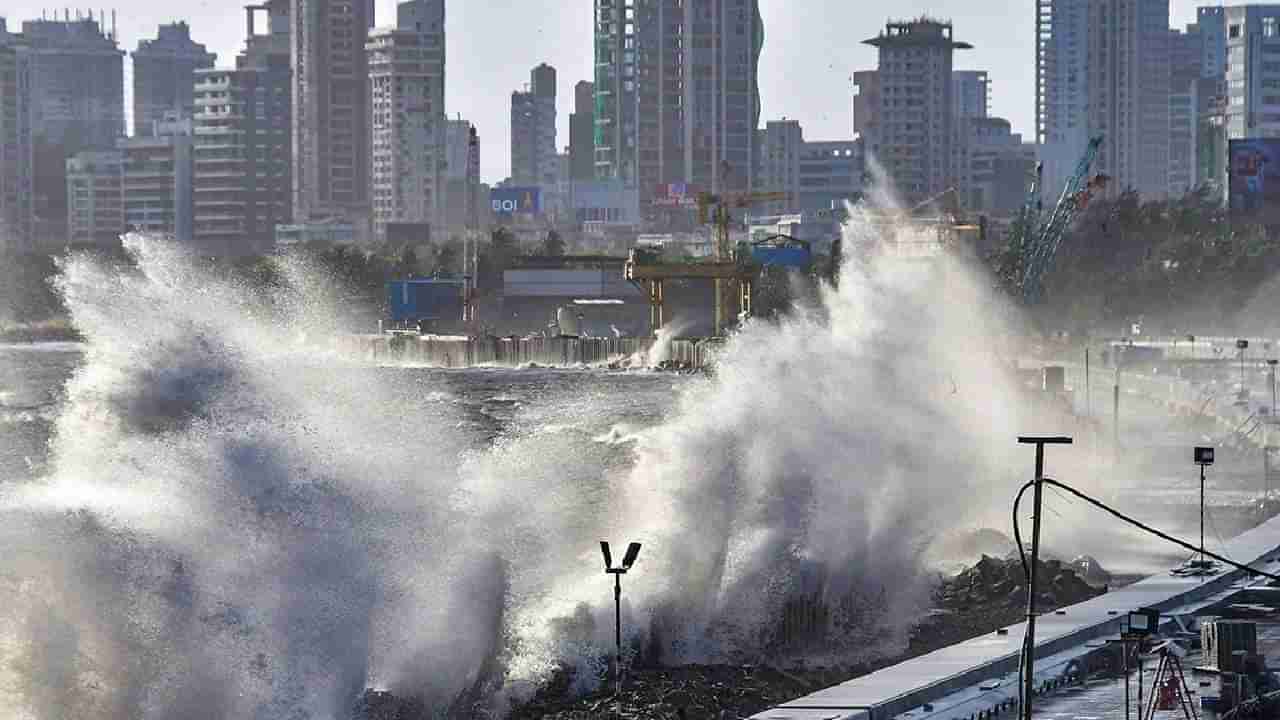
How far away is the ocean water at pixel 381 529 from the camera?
4106cm

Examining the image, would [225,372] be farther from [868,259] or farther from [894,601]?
[868,259]

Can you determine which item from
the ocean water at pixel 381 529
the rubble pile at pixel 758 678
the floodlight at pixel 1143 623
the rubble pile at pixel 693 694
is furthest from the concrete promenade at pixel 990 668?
the ocean water at pixel 381 529

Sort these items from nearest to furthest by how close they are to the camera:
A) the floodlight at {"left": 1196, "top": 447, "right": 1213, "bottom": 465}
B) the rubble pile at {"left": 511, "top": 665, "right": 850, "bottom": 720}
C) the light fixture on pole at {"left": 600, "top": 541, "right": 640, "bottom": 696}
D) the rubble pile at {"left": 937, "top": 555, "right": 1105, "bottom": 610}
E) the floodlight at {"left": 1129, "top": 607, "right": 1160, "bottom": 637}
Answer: the floodlight at {"left": 1129, "top": 607, "right": 1160, "bottom": 637} < the light fixture on pole at {"left": 600, "top": 541, "right": 640, "bottom": 696} < the rubble pile at {"left": 511, "top": 665, "right": 850, "bottom": 720} < the floodlight at {"left": 1196, "top": 447, "right": 1213, "bottom": 465} < the rubble pile at {"left": 937, "top": 555, "right": 1105, "bottom": 610}

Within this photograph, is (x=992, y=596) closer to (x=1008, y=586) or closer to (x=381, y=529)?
(x=1008, y=586)

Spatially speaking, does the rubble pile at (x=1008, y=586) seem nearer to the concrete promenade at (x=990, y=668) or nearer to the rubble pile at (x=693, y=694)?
the concrete promenade at (x=990, y=668)

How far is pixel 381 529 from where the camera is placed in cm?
→ 4625

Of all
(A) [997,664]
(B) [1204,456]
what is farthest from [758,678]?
(B) [1204,456]

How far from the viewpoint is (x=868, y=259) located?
275 feet

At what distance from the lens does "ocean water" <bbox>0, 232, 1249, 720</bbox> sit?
1617 inches

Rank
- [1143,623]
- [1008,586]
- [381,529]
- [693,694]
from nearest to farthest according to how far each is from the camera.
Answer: [1143,623]
[693,694]
[381,529]
[1008,586]

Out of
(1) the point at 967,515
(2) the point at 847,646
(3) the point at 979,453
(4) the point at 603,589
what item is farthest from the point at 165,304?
(3) the point at 979,453

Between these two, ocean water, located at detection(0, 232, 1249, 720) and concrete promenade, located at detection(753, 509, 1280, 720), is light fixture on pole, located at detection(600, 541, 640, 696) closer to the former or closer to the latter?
ocean water, located at detection(0, 232, 1249, 720)

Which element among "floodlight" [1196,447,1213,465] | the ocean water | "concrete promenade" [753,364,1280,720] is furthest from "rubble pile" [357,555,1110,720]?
"floodlight" [1196,447,1213,465]

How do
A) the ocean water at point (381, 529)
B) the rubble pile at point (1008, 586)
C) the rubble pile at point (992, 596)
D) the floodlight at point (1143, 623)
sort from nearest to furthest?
1. the floodlight at point (1143, 623)
2. the ocean water at point (381, 529)
3. the rubble pile at point (992, 596)
4. the rubble pile at point (1008, 586)
